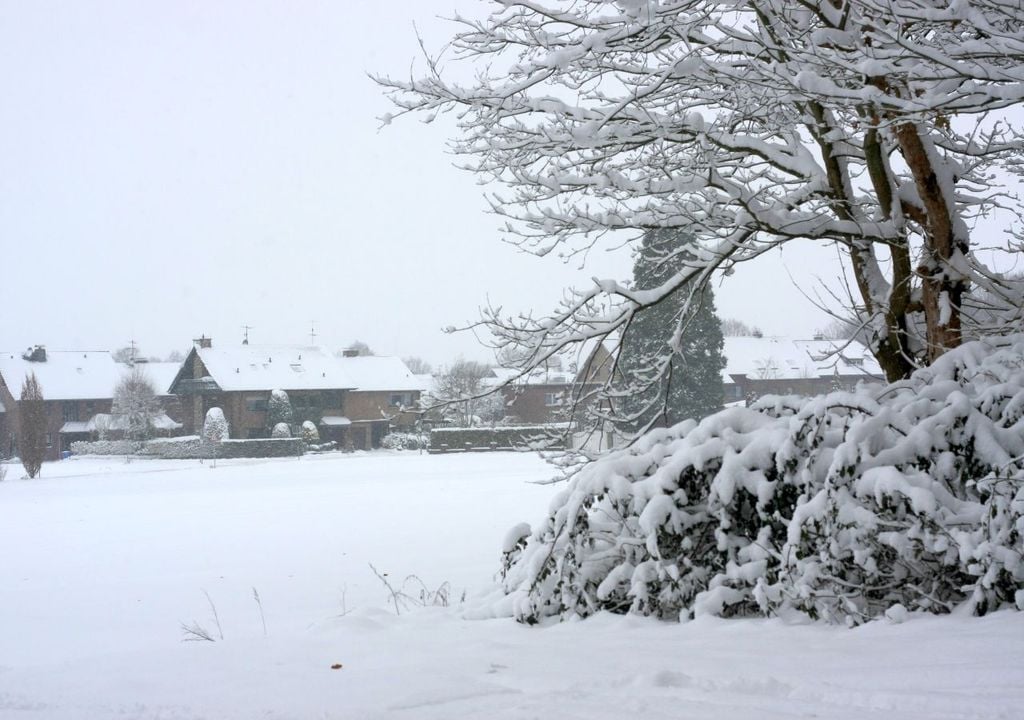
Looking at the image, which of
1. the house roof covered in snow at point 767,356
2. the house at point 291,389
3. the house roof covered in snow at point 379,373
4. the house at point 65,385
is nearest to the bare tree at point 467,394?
the house at point 291,389

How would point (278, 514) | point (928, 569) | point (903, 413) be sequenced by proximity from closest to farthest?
point (928, 569), point (903, 413), point (278, 514)

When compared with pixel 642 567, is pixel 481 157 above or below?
above

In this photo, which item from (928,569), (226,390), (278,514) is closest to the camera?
(928,569)

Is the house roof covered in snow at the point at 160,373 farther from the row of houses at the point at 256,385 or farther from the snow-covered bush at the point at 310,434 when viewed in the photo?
the snow-covered bush at the point at 310,434

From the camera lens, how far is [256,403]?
180 feet

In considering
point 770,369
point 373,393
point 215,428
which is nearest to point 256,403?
point 215,428

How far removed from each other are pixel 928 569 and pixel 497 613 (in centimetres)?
258

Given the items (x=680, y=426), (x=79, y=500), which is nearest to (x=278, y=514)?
(x=79, y=500)

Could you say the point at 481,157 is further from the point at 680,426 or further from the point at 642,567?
the point at 642,567

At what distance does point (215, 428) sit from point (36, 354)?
65.0 ft

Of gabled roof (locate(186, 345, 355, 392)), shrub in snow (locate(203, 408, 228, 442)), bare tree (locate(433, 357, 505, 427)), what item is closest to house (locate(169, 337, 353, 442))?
gabled roof (locate(186, 345, 355, 392))

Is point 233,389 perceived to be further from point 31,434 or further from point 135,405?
point 31,434

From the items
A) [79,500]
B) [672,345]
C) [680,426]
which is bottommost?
[79,500]

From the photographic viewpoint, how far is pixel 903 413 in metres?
4.50
